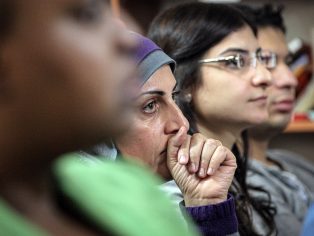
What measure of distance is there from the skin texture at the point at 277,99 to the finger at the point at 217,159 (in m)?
0.47

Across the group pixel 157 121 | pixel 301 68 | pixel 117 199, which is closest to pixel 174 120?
pixel 157 121

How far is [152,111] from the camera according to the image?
1.68ft

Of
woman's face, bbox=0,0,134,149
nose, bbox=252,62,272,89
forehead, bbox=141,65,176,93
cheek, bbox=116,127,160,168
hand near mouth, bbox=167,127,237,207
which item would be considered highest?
woman's face, bbox=0,0,134,149

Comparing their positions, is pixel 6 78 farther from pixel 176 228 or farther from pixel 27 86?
pixel 176 228

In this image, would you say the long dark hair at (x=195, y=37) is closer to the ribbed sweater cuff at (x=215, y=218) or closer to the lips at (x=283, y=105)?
the ribbed sweater cuff at (x=215, y=218)

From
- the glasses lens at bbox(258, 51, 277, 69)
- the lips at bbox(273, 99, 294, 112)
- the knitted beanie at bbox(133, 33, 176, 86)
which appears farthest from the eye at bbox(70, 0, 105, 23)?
the lips at bbox(273, 99, 294, 112)

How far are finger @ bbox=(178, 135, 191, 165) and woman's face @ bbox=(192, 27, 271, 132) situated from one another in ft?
0.20

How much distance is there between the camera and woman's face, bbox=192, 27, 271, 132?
0.66m

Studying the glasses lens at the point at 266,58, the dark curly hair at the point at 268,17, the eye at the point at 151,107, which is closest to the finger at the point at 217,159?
the eye at the point at 151,107

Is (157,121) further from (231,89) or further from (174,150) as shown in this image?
(231,89)

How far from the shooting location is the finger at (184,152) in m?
0.56

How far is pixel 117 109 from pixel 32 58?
5cm

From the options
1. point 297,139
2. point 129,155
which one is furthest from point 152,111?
point 297,139

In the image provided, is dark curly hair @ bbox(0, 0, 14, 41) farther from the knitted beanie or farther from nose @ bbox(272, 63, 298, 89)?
nose @ bbox(272, 63, 298, 89)
